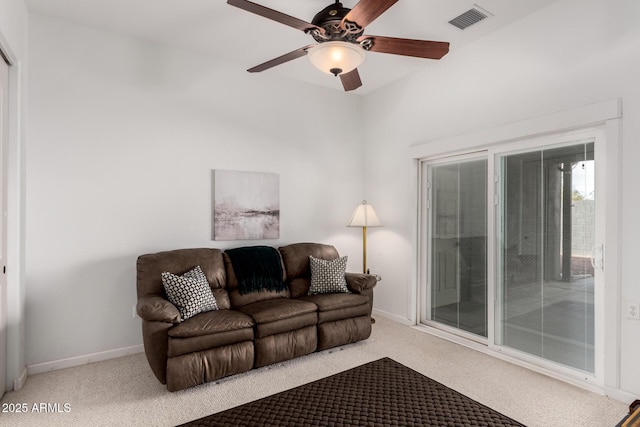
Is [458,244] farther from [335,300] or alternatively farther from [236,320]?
[236,320]

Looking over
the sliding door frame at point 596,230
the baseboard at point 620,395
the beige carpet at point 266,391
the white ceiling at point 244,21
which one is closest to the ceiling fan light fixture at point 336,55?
the white ceiling at point 244,21

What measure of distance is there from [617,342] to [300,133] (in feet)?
12.3

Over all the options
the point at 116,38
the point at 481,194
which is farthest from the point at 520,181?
the point at 116,38

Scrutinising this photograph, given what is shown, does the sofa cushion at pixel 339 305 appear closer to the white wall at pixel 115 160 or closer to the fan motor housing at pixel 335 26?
the white wall at pixel 115 160

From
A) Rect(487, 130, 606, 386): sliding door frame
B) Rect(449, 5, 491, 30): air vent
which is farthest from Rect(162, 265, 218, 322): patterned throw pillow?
Rect(449, 5, 491, 30): air vent

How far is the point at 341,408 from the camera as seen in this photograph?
2.13 meters

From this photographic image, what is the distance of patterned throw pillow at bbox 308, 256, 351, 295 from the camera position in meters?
3.80

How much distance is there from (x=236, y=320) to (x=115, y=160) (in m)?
1.96

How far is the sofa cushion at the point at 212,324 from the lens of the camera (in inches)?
105

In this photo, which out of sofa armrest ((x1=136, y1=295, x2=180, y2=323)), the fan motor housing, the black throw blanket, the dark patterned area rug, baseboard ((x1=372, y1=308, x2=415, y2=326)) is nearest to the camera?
the dark patterned area rug

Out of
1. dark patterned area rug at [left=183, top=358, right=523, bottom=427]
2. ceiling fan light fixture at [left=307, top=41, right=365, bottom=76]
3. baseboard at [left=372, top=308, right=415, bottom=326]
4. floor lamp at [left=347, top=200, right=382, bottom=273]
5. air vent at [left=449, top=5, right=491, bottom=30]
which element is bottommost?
baseboard at [left=372, top=308, right=415, bottom=326]

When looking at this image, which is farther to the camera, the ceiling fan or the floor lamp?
the floor lamp

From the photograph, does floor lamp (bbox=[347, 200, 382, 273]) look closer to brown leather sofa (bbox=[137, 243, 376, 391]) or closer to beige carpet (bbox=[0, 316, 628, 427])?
brown leather sofa (bbox=[137, 243, 376, 391])

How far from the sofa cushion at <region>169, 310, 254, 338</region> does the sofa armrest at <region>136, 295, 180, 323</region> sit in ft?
0.27
